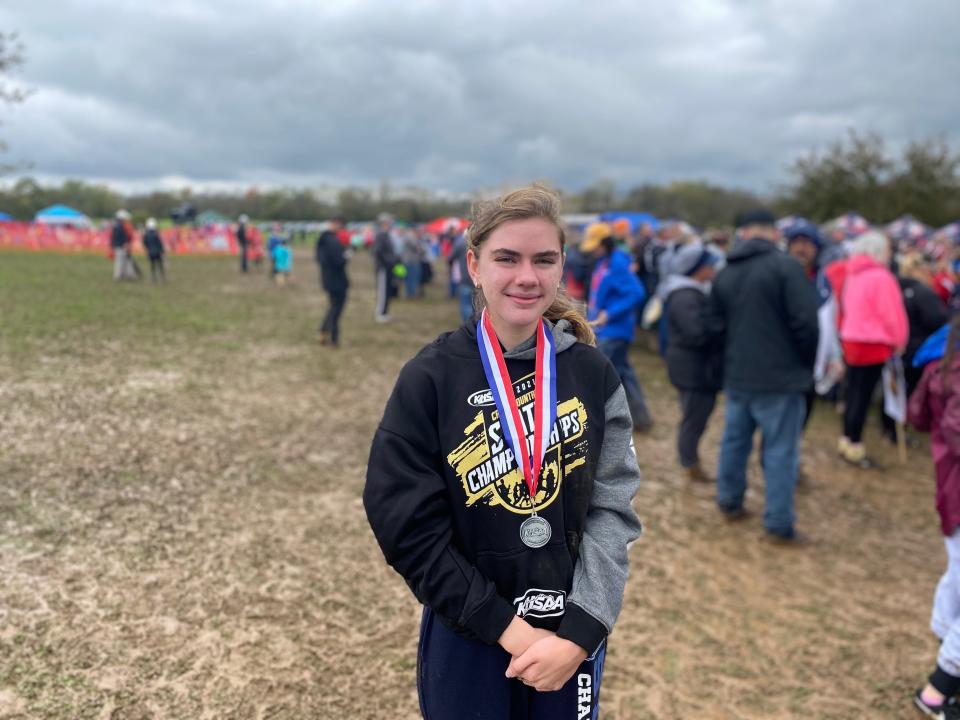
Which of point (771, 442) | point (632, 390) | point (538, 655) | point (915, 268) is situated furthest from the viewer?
point (632, 390)

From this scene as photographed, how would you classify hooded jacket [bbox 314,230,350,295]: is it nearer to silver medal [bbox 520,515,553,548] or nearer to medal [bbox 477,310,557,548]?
medal [bbox 477,310,557,548]

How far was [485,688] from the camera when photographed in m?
1.58

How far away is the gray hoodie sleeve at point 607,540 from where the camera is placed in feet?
5.05

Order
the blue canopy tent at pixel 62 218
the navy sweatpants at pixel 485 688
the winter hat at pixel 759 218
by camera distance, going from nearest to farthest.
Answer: the navy sweatpants at pixel 485 688, the winter hat at pixel 759 218, the blue canopy tent at pixel 62 218

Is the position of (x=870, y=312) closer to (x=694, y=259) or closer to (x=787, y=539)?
(x=694, y=259)

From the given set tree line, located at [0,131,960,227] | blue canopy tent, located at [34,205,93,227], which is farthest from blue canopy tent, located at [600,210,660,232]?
blue canopy tent, located at [34,205,93,227]

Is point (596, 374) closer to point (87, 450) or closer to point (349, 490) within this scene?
point (349, 490)

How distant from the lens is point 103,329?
33.3 feet

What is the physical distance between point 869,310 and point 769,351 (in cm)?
215

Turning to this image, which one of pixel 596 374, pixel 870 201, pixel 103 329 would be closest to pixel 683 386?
pixel 596 374

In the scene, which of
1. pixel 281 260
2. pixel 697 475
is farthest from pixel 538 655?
pixel 281 260

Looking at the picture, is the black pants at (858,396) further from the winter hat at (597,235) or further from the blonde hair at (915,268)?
the winter hat at (597,235)

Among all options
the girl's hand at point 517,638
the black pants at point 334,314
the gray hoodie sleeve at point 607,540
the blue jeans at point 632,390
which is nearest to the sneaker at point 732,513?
the blue jeans at point 632,390

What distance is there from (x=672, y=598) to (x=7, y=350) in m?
8.40
